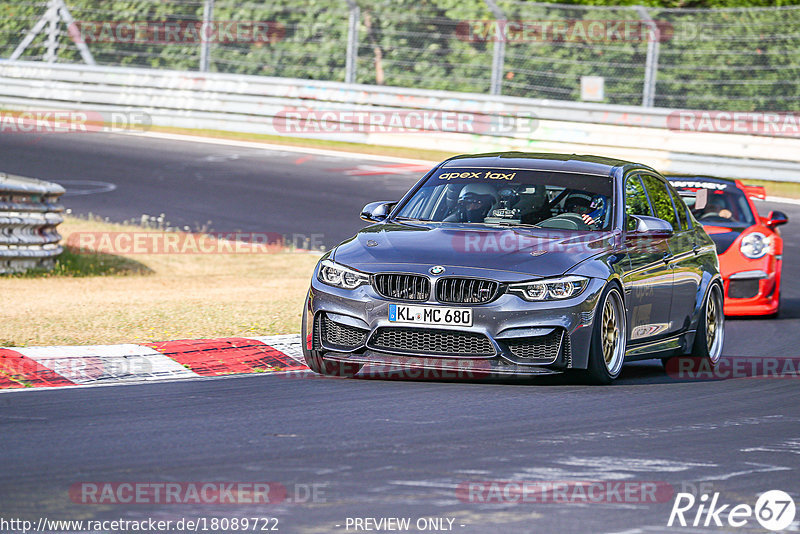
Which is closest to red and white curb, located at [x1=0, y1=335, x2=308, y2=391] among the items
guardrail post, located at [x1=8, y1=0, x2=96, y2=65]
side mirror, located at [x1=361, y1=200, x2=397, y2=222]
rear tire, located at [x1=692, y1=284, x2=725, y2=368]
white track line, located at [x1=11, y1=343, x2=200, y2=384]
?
white track line, located at [x1=11, y1=343, x2=200, y2=384]

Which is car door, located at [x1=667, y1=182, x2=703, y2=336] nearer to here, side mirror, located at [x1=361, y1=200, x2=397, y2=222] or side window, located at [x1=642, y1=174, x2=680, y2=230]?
side window, located at [x1=642, y1=174, x2=680, y2=230]

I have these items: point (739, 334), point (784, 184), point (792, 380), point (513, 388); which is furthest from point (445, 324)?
point (784, 184)

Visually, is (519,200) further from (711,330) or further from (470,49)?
(470,49)

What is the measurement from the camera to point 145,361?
905 cm

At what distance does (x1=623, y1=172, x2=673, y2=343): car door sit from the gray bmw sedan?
0.04 feet

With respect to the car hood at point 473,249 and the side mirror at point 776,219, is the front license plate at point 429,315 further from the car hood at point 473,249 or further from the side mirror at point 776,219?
the side mirror at point 776,219

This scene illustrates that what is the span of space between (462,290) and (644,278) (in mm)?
1621

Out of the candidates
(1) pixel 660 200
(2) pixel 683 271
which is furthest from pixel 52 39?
(2) pixel 683 271
